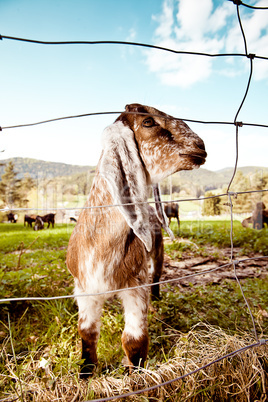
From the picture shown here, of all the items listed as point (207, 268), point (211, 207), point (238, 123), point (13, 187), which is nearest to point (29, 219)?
point (13, 187)

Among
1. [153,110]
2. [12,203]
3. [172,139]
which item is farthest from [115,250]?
[12,203]

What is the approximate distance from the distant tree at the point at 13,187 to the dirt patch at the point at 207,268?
211 inches

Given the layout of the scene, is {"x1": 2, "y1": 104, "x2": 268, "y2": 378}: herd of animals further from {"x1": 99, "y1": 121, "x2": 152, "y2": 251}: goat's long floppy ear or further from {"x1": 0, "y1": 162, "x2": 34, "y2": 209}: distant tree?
{"x1": 0, "y1": 162, "x2": 34, "y2": 209}: distant tree

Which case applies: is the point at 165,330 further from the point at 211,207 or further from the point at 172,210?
the point at 211,207

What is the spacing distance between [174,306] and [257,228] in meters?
4.05

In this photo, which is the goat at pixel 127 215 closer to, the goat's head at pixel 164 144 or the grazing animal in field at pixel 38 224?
the goat's head at pixel 164 144

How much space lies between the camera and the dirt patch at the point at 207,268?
3.92 meters

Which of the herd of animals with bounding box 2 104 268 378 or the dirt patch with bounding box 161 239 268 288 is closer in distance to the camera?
the herd of animals with bounding box 2 104 268 378

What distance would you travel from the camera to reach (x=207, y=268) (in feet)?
13.7

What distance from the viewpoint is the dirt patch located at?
3920 mm

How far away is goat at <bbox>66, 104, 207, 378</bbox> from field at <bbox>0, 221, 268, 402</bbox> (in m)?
0.21

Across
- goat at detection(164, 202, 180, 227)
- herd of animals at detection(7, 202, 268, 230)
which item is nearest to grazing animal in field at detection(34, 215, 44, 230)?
herd of animals at detection(7, 202, 268, 230)

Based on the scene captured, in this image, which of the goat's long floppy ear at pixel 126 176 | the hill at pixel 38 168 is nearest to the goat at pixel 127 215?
the goat's long floppy ear at pixel 126 176

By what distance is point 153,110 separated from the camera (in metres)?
1.49
